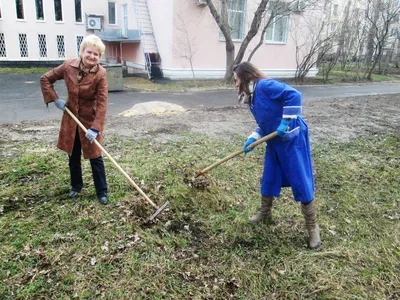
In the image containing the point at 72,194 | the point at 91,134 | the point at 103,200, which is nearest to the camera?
the point at 91,134

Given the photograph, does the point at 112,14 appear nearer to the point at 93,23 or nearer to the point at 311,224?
the point at 93,23

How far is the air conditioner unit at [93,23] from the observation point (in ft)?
66.9

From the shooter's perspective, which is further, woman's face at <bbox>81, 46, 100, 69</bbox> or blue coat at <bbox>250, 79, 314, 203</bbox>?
woman's face at <bbox>81, 46, 100, 69</bbox>

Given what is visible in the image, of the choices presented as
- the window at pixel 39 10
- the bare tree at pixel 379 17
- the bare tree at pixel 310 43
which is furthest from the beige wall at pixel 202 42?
the window at pixel 39 10

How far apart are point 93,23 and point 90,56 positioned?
19123 millimetres

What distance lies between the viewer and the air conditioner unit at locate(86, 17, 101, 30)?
20391mm

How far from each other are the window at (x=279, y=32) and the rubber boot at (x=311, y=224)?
686 inches

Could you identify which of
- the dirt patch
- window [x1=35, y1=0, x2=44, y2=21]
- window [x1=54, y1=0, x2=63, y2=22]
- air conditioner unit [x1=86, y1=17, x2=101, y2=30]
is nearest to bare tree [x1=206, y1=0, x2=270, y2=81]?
the dirt patch

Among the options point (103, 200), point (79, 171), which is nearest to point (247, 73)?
point (103, 200)

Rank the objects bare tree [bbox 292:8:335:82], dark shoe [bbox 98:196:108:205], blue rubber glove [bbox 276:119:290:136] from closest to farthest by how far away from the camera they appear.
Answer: blue rubber glove [bbox 276:119:290:136], dark shoe [bbox 98:196:108:205], bare tree [bbox 292:8:335:82]

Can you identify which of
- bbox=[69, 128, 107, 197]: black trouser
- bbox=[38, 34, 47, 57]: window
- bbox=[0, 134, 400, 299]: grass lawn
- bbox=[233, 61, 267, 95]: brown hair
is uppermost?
bbox=[38, 34, 47, 57]: window

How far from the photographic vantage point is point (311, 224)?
10.7ft

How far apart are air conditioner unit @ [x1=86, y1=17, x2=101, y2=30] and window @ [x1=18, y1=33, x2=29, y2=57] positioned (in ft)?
11.8

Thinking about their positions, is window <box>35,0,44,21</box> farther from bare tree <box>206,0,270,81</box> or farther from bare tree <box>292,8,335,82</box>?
bare tree <box>292,8,335,82</box>
